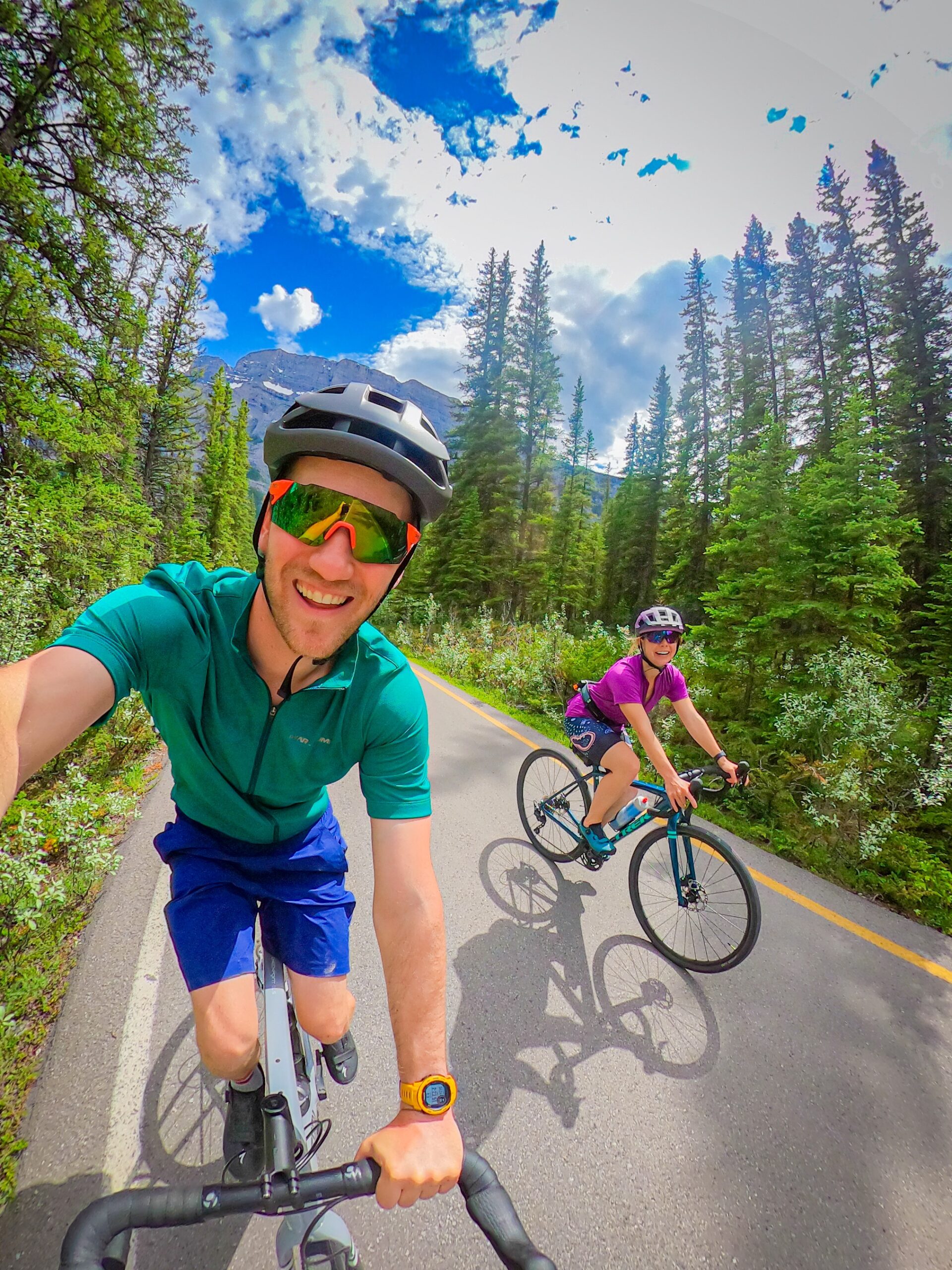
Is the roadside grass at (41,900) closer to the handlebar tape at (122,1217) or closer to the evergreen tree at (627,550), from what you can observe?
the handlebar tape at (122,1217)

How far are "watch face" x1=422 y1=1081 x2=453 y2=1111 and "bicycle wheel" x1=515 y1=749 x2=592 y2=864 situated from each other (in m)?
3.38

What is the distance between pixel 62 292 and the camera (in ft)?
22.2

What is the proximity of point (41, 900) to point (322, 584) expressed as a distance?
273cm

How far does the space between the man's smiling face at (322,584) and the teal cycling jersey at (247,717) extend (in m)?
0.20

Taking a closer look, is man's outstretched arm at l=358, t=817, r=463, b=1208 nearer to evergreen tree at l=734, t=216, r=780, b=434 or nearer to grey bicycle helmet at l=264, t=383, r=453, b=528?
grey bicycle helmet at l=264, t=383, r=453, b=528

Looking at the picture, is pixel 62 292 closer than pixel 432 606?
Yes

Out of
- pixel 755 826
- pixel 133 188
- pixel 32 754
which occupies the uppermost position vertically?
pixel 133 188

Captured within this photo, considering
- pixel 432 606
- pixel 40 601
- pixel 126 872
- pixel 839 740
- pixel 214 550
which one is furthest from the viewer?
pixel 214 550

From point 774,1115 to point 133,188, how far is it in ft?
42.9

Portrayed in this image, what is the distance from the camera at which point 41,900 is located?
2.75 meters

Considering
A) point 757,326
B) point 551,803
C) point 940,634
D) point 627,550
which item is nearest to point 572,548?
point 627,550

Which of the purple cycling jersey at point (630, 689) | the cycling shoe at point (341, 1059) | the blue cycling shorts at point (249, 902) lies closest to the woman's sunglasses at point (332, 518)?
the blue cycling shorts at point (249, 902)

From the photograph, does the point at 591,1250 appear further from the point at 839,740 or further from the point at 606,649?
the point at 606,649

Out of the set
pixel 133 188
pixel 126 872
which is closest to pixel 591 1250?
pixel 126 872
